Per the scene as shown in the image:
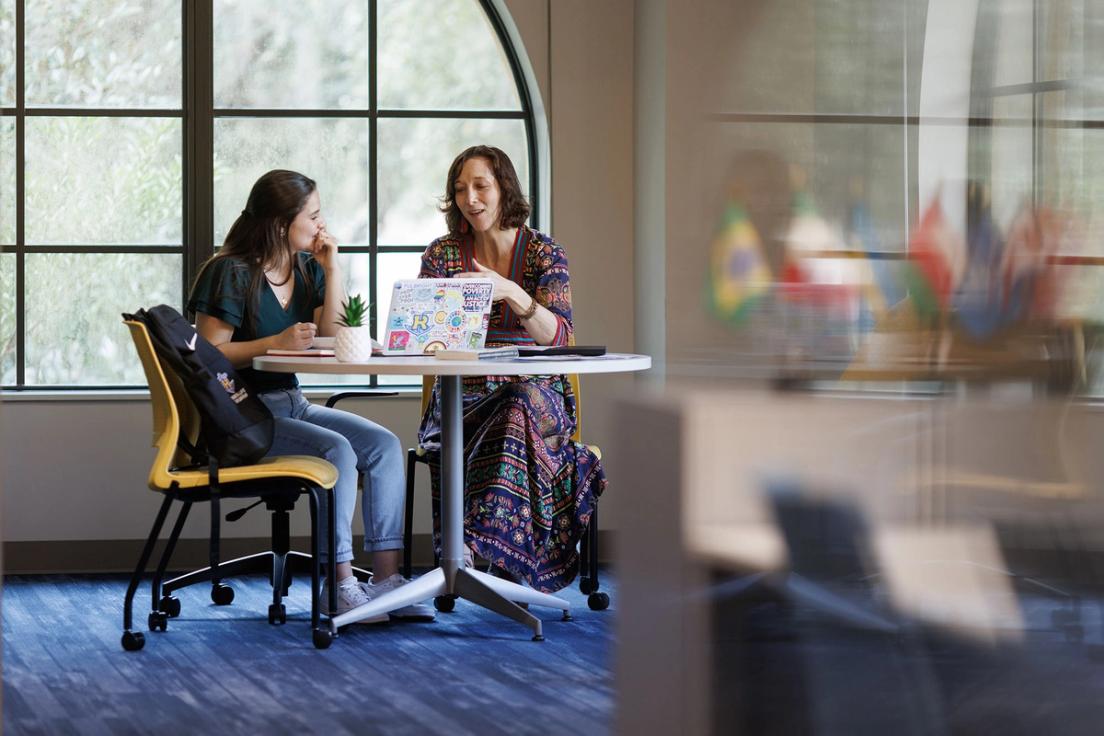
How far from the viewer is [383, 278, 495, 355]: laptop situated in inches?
116

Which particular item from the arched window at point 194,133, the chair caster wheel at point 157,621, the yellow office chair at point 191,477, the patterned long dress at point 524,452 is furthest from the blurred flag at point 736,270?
the arched window at point 194,133

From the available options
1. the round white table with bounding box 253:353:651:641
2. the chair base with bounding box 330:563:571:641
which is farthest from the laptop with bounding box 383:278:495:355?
the chair base with bounding box 330:563:571:641

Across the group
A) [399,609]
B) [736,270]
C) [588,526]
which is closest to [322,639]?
[399,609]

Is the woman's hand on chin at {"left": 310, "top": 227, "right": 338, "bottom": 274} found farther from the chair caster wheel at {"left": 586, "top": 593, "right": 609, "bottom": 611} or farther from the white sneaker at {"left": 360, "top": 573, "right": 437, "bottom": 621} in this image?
the chair caster wheel at {"left": 586, "top": 593, "right": 609, "bottom": 611}

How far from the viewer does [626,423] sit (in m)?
0.48

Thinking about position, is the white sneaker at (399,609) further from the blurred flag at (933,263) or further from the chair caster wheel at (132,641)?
the blurred flag at (933,263)

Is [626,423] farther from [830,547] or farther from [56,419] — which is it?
[56,419]

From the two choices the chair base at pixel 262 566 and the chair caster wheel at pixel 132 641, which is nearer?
the chair caster wheel at pixel 132 641

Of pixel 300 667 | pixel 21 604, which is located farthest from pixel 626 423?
pixel 21 604

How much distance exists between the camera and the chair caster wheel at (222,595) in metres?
3.43

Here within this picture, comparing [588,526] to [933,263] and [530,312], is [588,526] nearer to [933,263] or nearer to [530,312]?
[530,312]

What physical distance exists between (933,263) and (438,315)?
267 cm

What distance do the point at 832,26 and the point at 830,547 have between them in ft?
0.53

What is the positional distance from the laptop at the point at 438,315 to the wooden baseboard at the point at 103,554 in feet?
4.19
